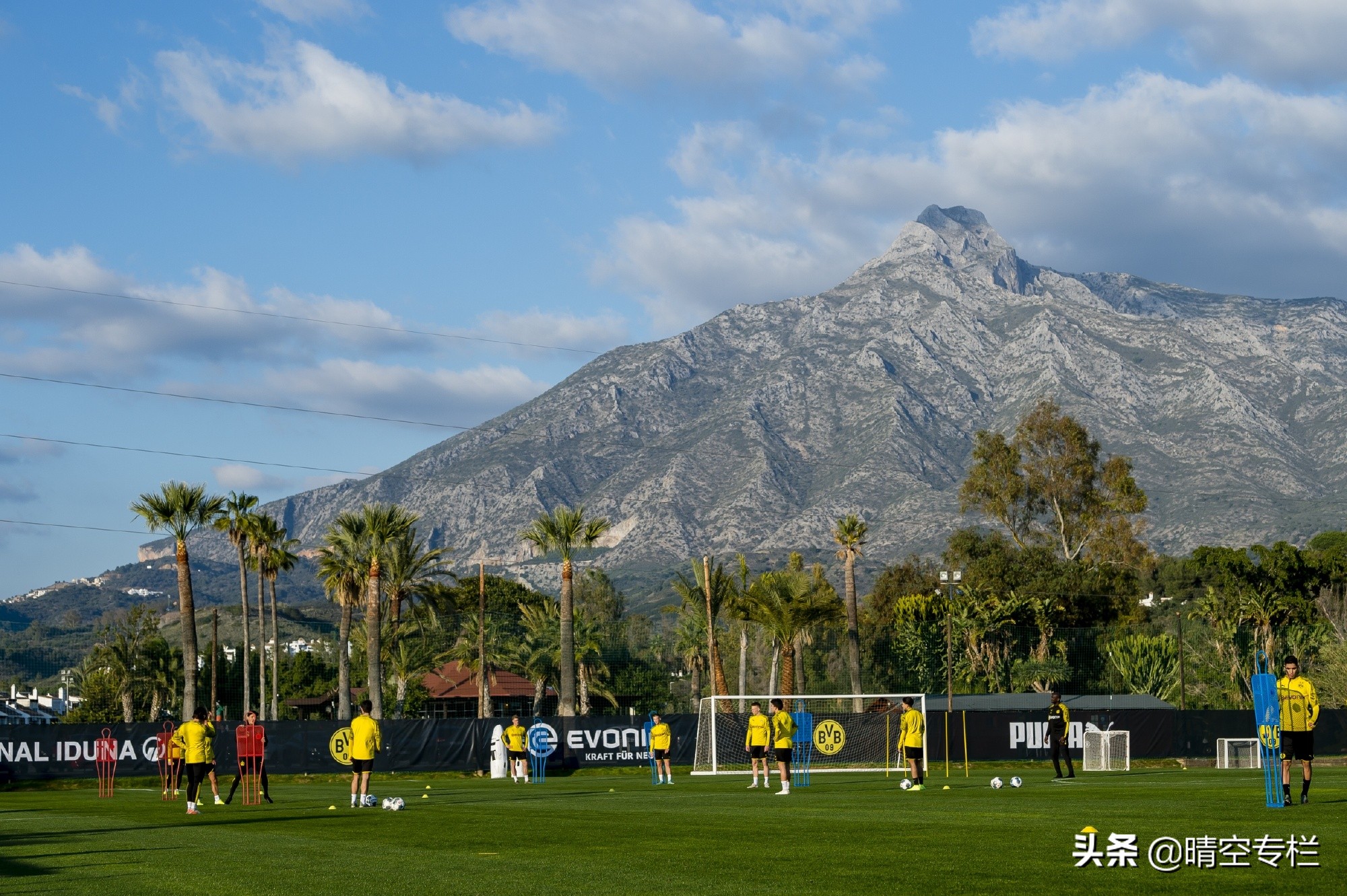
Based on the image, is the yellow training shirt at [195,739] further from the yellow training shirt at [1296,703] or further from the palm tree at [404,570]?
the palm tree at [404,570]

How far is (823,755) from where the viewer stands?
4659 centimetres

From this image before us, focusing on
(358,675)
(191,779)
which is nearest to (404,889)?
(191,779)

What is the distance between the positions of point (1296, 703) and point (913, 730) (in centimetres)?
1076

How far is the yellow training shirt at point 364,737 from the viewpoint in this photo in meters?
25.1

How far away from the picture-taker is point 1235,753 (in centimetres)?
5088

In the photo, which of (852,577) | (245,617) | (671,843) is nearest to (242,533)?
(245,617)

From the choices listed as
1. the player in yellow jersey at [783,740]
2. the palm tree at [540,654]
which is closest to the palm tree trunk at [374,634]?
the palm tree at [540,654]

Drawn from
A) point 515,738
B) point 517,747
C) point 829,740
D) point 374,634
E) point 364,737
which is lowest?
point 829,740

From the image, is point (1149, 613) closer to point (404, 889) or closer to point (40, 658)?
point (40, 658)

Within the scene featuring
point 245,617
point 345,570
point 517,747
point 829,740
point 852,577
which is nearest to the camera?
point 517,747

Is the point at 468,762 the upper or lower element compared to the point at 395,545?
lower

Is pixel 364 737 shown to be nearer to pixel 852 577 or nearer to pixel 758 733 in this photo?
pixel 758 733

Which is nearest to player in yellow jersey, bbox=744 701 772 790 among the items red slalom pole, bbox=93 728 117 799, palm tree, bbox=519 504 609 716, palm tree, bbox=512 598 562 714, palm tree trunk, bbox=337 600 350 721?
red slalom pole, bbox=93 728 117 799

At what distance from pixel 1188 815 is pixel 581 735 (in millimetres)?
32417
